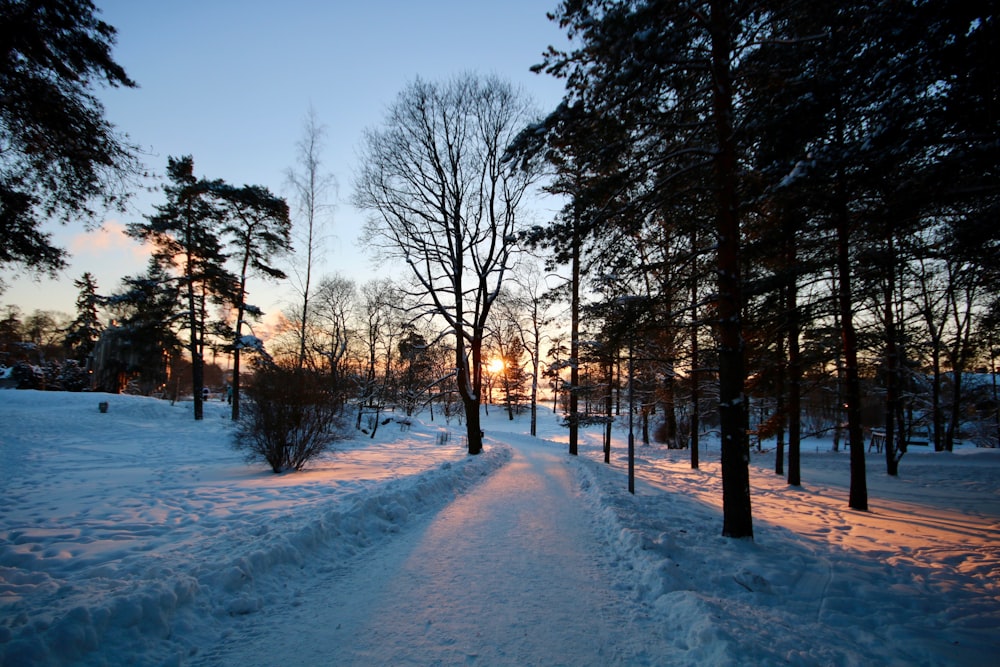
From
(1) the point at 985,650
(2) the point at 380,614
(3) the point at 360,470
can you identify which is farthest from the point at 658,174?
(3) the point at 360,470

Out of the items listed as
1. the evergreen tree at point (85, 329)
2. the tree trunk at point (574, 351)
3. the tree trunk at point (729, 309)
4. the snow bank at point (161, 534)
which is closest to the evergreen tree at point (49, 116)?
the snow bank at point (161, 534)

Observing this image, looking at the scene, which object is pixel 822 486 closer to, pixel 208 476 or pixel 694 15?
pixel 694 15

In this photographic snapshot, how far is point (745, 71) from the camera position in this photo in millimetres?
5824

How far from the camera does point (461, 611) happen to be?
12.0 feet

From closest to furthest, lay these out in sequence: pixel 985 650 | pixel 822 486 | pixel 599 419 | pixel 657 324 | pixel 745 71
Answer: pixel 985 650, pixel 745 71, pixel 657 324, pixel 822 486, pixel 599 419

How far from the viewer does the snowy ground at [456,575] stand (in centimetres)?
306

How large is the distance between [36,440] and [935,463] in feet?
108

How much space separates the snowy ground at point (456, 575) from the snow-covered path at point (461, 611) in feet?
0.07

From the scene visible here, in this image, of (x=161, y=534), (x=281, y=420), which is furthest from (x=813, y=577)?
(x=281, y=420)

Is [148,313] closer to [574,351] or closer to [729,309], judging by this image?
[574,351]

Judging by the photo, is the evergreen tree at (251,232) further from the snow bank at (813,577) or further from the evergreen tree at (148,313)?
the snow bank at (813,577)

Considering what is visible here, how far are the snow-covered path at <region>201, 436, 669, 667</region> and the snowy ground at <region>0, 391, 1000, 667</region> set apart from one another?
0.07 feet

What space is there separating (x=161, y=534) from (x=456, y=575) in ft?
13.1

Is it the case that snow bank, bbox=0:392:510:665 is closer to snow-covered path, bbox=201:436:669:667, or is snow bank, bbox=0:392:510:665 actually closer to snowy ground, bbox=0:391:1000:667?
snowy ground, bbox=0:391:1000:667
